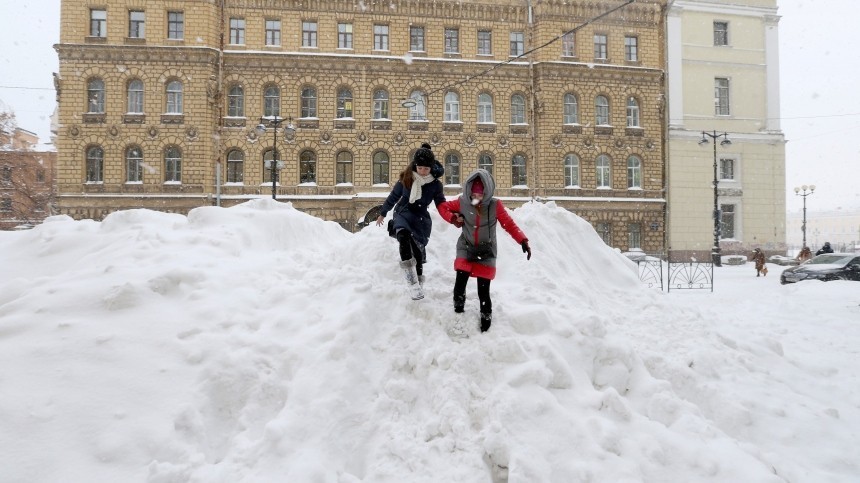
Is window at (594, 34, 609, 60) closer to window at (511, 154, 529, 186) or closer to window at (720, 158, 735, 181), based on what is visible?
window at (511, 154, 529, 186)

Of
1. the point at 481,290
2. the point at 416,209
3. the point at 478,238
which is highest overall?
the point at 416,209

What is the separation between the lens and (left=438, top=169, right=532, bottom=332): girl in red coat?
4.45 metres

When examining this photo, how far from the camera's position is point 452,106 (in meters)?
27.5

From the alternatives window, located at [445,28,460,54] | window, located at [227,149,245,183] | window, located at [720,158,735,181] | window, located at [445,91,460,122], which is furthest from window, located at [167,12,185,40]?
window, located at [720,158,735,181]

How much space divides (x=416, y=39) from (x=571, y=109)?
10278 millimetres

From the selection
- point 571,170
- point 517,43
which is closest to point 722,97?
point 571,170

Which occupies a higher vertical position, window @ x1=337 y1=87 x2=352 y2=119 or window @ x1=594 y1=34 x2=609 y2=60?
window @ x1=594 y1=34 x2=609 y2=60

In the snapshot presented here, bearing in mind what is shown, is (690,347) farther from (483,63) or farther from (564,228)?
(483,63)

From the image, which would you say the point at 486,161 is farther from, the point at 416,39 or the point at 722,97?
the point at 722,97

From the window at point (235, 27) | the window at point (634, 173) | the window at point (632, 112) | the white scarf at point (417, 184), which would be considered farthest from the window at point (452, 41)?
the white scarf at point (417, 184)

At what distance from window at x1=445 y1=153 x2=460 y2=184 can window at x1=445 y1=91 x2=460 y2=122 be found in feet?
7.11

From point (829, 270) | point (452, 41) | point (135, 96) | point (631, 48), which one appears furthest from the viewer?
point (631, 48)

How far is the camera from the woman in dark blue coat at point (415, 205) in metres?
4.77

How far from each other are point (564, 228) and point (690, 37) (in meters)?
29.1
